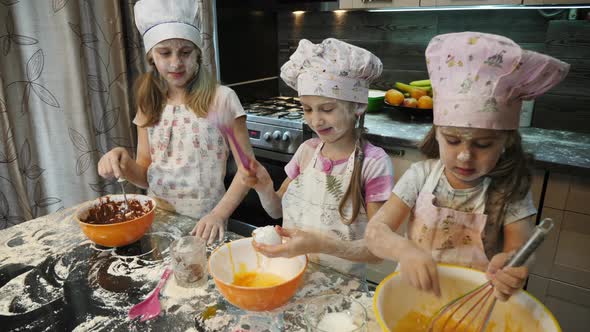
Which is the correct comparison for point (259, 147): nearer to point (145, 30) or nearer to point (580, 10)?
point (145, 30)

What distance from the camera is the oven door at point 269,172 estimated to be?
2.11 m

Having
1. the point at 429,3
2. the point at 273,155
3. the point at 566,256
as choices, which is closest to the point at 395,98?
the point at 429,3

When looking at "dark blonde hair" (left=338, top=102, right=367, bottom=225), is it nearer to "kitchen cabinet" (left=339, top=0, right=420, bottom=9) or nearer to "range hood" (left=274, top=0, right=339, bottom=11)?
"kitchen cabinet" (left=339, top=0, right=420, bottom=9)

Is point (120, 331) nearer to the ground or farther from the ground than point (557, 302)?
farther from the ground

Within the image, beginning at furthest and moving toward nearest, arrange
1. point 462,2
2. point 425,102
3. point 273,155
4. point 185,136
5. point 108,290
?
point 273,155 → point 425,102 → point 462,2 → point 185,136 → point 108,290

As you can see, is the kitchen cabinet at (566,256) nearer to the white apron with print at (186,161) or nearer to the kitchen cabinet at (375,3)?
the kitchen cabinet at (375,3)

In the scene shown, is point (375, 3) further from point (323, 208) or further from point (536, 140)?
point (323, 208)

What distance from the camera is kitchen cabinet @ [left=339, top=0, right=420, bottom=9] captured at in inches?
70.9

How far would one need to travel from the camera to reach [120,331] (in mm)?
732

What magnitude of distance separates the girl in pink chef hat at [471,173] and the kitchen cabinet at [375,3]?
110 centimetres

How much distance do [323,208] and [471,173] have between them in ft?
1.40

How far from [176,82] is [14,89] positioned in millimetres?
869

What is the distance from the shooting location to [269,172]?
2.16 meters

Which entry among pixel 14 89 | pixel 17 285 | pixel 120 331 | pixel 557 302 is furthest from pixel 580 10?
pixel 14 89
